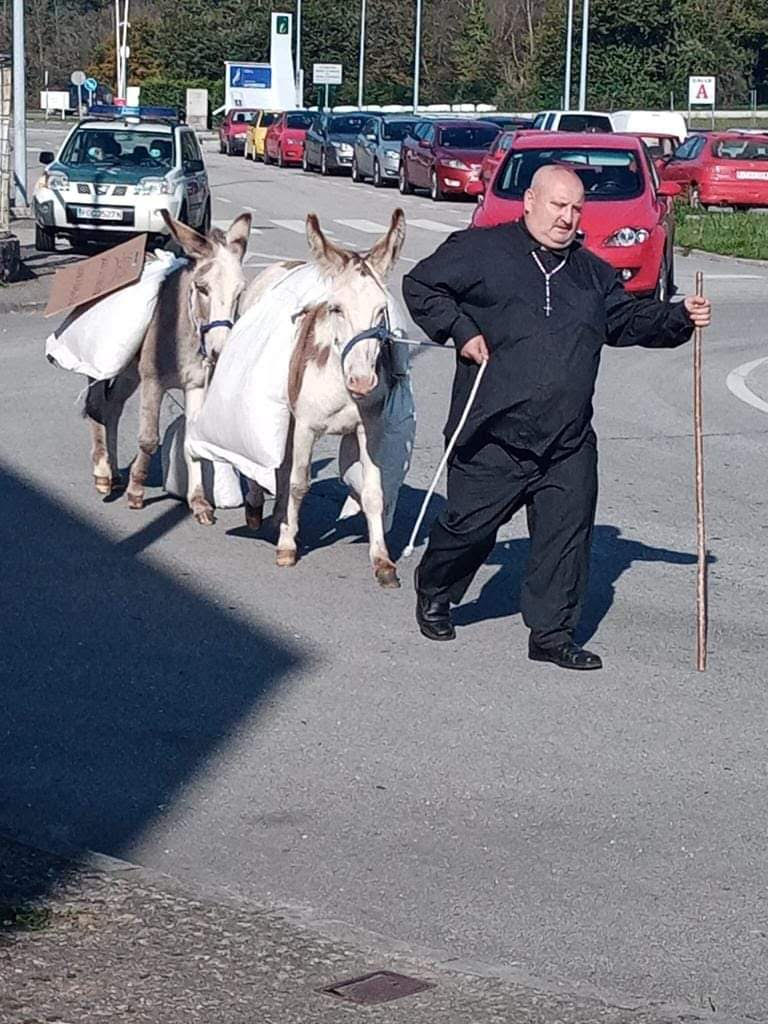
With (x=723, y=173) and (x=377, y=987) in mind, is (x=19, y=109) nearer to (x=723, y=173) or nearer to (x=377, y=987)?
(x=723, y=173)

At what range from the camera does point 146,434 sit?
34.9 feet

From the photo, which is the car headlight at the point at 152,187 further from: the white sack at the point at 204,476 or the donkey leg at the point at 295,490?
the donkey leg at the point at 295,490

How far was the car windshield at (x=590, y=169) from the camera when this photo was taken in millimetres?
22922

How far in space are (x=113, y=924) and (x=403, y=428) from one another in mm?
4657

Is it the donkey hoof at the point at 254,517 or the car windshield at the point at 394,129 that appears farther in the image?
the car windshield at the point at 394,129

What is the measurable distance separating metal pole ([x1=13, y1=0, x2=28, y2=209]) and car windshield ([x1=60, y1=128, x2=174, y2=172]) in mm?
1314

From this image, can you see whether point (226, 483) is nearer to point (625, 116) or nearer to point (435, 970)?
point (435, 970)

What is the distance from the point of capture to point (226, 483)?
10656 millimetres

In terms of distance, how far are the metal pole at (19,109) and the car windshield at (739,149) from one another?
13.6 m

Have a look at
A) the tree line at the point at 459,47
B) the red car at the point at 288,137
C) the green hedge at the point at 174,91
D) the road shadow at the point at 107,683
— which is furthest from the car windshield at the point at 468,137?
the green hedge at the point at 174,91

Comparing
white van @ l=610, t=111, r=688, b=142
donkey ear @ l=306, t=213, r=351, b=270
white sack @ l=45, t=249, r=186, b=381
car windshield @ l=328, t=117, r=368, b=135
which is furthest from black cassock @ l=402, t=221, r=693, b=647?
car windshield @ l=328, t=117, r=368, b=135

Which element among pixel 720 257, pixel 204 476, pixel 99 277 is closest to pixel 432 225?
pixel 720 257

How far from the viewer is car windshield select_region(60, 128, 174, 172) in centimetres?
2852

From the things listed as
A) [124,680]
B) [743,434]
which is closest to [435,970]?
[124,680]
